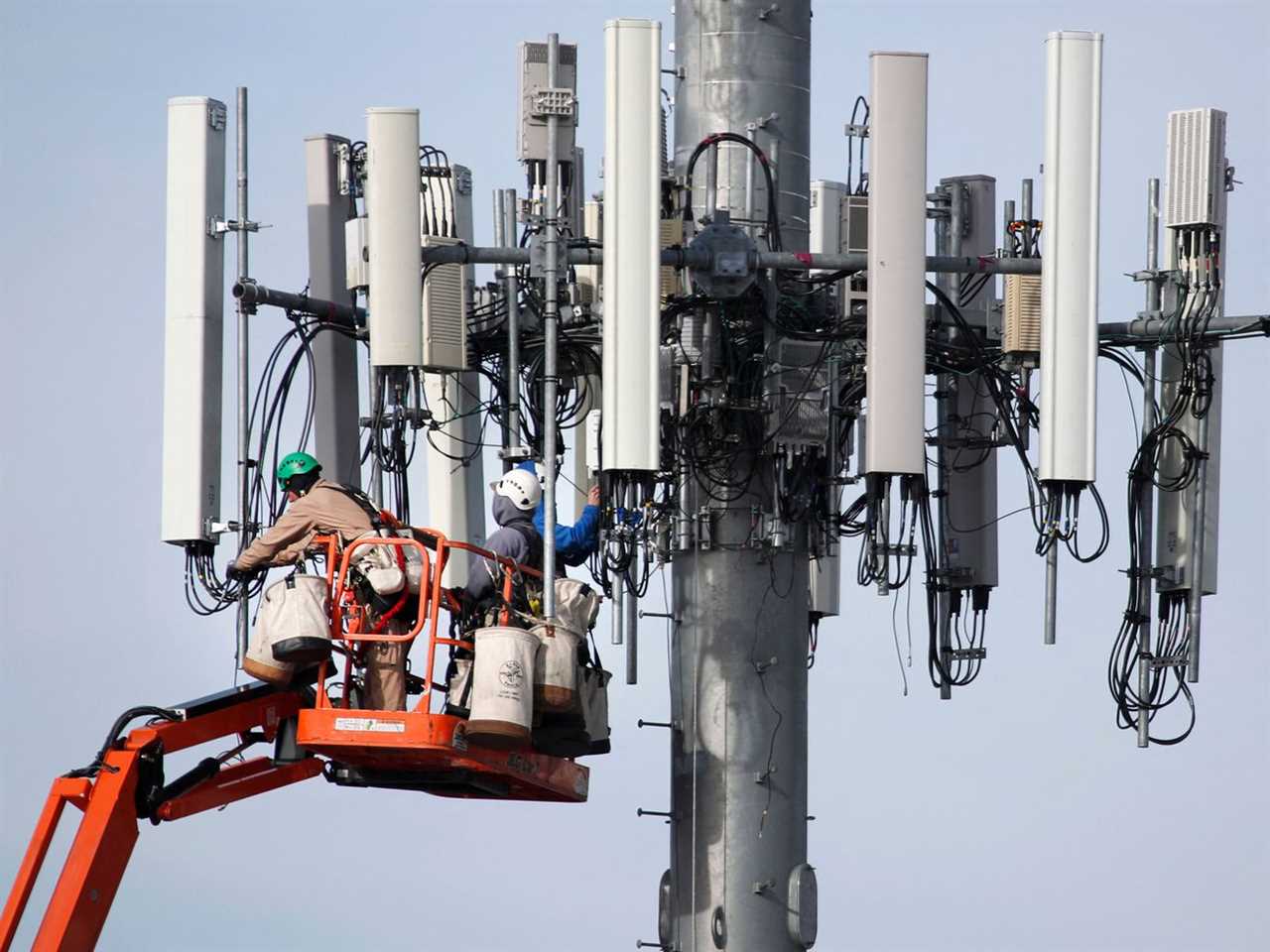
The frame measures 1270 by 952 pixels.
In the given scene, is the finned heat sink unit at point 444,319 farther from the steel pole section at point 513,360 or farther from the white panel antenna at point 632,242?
the white panel antenna at point 632,242

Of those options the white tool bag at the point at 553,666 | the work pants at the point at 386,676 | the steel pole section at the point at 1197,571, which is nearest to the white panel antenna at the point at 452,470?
the work pants at the point at 386,676

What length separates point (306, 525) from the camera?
3331 cm

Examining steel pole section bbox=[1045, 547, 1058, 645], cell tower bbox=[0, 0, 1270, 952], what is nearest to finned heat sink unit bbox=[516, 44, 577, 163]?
cell tower bbox=[0, 0, 1270, 952]

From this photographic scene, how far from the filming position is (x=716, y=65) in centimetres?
3669

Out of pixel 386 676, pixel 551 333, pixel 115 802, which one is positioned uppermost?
pixel 551 333

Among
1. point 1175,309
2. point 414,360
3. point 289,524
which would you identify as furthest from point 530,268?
point 1175,309

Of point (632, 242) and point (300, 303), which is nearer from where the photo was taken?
point (632, 242)

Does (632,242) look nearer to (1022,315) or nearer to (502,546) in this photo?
(502,546)

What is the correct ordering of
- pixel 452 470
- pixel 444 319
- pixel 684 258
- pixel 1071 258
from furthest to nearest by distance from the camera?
pixel 452 470 → pixel 444 319 → pixel 1071 258 → pixel 684 258

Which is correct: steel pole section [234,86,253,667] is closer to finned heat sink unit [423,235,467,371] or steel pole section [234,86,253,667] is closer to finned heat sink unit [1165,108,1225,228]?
finned heat sink unit [423,235,467,371]

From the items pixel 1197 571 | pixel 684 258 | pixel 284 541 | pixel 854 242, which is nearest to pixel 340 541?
pixel 284 541

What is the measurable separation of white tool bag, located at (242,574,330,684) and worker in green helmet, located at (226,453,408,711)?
570 mm

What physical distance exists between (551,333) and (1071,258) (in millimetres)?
5096

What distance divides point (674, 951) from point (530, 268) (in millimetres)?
6823
